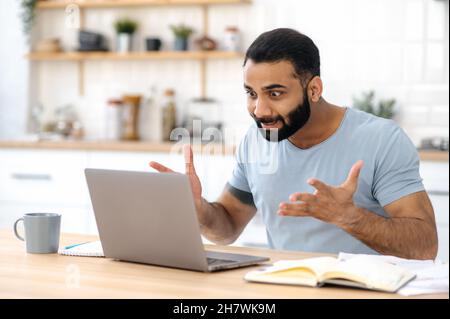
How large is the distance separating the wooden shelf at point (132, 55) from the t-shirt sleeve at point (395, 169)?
92.2 inches

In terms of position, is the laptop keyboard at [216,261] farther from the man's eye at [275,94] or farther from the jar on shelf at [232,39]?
the jar on shelf at [232,39]

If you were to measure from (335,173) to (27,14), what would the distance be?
316 cm

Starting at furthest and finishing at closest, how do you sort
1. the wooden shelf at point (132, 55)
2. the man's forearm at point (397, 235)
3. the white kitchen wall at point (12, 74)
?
the white kitchen wall at point (12, 74)
the wooden shelf at point (132, 55)
the man's forearm at point (397, 235)

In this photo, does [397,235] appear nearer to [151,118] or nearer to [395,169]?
[395,169]

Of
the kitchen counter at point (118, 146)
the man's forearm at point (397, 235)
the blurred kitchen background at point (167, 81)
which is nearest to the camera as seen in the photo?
the man's forearm at point (397, 235)

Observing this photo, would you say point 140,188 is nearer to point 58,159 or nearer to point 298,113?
point 298,113

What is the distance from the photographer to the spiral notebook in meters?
1.86

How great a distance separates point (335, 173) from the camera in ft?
7.26

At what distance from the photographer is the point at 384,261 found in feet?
5.46

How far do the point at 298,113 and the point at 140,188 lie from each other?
2.14ft

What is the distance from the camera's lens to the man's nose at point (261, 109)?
212 centimetres

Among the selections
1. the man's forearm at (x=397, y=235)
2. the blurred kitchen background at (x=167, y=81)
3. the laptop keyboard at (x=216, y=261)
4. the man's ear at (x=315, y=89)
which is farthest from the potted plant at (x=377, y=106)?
the laptop keyboard at (x=216, y=261)

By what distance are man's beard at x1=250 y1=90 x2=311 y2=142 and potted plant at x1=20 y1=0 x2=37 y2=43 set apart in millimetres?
3009
